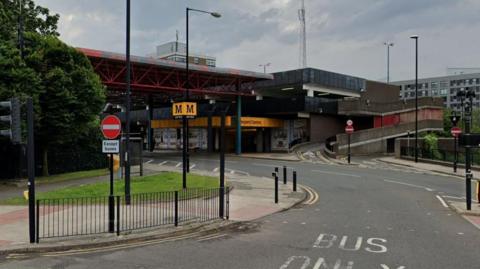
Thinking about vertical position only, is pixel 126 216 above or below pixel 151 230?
above

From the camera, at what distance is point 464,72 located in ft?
508

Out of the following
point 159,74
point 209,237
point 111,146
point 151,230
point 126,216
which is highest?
point 159,74

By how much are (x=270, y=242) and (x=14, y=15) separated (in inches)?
984

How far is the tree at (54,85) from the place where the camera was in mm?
22234

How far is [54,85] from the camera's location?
23594 millimetres

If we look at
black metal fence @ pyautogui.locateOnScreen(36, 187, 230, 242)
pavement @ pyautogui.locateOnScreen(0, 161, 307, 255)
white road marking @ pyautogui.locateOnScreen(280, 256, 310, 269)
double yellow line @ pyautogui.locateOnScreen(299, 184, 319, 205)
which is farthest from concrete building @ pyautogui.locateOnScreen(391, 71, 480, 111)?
white road marking @ pyautogui.locateOnScreen(280, 256, 310, 269)

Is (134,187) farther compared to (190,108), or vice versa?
(134,187)

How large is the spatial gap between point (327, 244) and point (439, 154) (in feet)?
103

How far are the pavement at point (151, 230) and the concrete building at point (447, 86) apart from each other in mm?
137238

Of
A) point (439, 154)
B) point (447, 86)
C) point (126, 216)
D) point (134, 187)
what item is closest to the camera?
point (126, 216)

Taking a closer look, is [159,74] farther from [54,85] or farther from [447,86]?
[447,86]

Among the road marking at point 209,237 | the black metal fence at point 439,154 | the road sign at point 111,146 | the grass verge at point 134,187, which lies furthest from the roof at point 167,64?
the road marking at point 209,237

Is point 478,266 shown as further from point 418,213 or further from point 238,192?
point 238,192

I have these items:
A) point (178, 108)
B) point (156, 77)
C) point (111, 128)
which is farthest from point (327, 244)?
point (156, 77)
